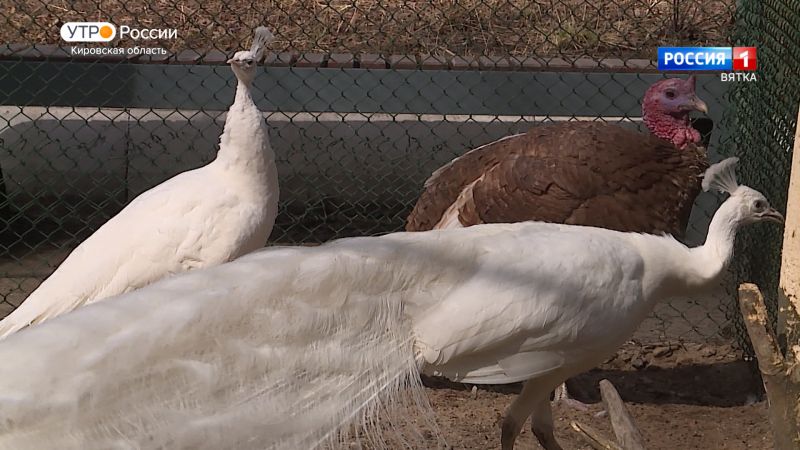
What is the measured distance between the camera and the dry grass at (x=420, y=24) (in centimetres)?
766

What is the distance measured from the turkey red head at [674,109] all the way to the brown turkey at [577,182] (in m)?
0.17

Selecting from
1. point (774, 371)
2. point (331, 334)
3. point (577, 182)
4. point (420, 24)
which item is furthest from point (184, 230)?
point (420, 24)

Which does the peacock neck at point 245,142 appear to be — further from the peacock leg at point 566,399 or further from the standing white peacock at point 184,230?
the peacock leg at point 566,399

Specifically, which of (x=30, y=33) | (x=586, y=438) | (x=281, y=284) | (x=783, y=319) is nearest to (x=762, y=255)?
(x=586, y=438)

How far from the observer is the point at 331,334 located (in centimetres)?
291

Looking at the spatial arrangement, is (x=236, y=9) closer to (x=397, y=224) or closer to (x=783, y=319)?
(x=397, y=224)

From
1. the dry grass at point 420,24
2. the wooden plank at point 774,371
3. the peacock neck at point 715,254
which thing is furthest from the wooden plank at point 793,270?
the dry grass at point 420,24

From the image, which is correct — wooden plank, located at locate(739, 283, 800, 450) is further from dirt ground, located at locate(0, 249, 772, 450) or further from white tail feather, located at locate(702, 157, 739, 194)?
dirt ground, located at locate(0, 249, 772, 450)

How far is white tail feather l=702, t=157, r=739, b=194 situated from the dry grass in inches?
142

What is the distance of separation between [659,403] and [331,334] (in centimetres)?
279

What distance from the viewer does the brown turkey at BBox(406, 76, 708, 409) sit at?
15.2 ft

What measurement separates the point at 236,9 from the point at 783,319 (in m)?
6.15

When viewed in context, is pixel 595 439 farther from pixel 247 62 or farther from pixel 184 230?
pixel 247 62

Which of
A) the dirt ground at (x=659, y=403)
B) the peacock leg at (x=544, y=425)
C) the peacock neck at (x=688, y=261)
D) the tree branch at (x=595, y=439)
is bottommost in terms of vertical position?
the dirt ground at (x=659, y=403)
